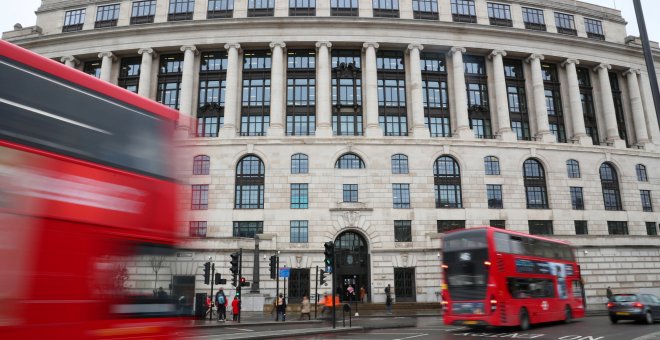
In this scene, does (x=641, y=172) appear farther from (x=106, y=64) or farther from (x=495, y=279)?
(x=106, y=64)

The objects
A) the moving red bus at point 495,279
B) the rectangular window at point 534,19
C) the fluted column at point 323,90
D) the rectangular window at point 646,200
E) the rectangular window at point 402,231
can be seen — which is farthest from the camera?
the rectangular window at point 534,19

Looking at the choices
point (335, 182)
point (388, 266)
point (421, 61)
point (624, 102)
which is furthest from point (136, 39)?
point (624, 102)

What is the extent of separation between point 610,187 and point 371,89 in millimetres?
24506

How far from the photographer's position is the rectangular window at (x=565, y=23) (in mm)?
45500

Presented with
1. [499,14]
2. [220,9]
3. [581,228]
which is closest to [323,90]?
[220,9]

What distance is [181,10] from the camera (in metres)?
42.9

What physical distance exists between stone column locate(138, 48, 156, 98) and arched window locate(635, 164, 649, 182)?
47.1 metres

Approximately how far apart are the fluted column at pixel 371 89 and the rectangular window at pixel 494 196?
1070cm

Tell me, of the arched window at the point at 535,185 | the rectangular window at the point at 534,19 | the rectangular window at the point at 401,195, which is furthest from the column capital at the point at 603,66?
the rectangular window at the point at 401,195

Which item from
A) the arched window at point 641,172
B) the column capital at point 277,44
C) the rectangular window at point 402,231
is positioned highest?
the column capital at point 277,44

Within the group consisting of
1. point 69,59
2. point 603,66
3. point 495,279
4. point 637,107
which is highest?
point 69,59

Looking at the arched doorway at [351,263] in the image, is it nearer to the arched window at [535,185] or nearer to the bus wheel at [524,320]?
the arched window at [535,185]

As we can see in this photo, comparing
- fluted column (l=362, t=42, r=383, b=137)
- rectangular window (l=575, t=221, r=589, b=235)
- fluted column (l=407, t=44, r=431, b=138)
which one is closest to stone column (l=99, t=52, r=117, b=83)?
fluted column (l=362, t=42, r=383, b=137)

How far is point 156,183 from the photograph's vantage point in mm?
7926
